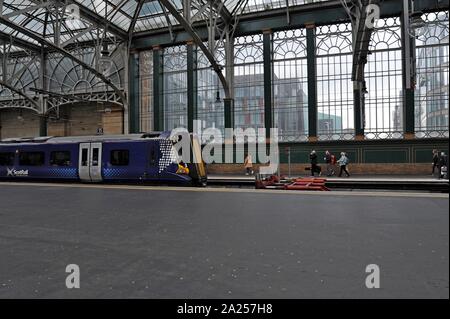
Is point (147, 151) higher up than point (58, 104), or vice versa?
point (58, 104)

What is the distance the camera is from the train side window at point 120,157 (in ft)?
47.7

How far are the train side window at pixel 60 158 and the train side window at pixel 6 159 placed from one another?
2.88 metres

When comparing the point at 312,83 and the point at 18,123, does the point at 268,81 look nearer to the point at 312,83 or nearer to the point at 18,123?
the point at 312,83

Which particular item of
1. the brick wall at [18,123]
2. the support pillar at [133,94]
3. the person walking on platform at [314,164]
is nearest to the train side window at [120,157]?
the person walking on platform at [314,164]

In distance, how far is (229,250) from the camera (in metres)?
4.15

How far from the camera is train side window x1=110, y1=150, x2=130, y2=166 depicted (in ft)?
47.7

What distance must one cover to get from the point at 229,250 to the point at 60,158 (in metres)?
14.1

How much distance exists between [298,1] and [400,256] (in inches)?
800

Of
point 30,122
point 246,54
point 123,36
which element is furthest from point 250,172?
point 30,122

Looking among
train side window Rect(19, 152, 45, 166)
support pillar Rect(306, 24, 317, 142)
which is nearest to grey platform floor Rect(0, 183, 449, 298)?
train side window Rect(19, 152, 45, 166)

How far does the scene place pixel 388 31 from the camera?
64.3ft

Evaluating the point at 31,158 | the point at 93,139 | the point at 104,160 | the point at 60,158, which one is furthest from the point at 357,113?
the point at 31,158

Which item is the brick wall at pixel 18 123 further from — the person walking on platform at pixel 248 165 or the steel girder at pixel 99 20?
the person walking on platform at pixel 248 165

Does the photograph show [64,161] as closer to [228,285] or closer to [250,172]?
[250,172]
